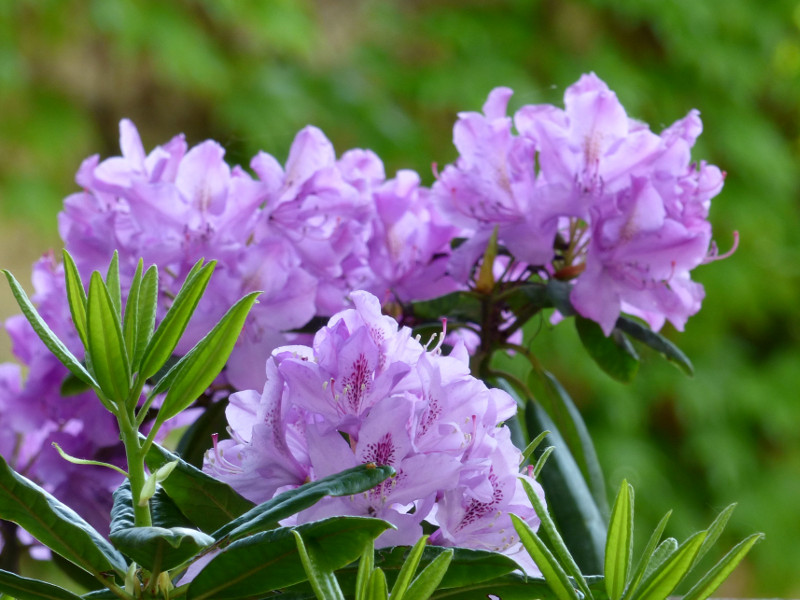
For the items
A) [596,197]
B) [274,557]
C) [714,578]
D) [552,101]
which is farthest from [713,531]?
[552,101]

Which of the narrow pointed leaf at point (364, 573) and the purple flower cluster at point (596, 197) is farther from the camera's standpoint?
the purple flower cluster at point (596, 197)

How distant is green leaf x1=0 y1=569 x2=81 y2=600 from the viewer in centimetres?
26

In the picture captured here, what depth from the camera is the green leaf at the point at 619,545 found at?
0.27m

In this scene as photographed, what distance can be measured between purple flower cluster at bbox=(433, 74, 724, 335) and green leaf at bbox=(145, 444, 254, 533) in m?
0.24

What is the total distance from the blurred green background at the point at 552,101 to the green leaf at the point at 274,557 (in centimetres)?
277

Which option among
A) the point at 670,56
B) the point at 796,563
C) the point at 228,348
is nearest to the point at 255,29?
the point at 670,56

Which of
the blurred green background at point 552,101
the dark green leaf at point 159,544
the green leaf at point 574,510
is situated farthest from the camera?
the blurred green background at point 552,101

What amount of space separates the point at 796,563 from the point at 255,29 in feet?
8.10

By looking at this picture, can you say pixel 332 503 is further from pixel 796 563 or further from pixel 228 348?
pixel 796 563

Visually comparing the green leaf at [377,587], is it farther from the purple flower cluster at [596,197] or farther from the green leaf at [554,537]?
the purple flower cluster at [596,197]

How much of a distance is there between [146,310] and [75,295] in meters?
0.02

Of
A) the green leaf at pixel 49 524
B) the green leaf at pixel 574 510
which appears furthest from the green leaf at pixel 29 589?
the green leaf at pixel 574 510

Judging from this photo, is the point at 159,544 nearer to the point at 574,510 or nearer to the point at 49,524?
the point at 49,524

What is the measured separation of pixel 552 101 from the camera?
3.03 m
